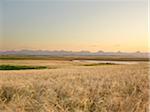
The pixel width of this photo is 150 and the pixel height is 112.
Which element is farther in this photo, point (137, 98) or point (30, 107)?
point (137, 98)

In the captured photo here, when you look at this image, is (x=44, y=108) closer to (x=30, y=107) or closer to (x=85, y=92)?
(x=30, y=107)

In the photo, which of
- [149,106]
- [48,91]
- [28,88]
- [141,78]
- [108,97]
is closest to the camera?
[149,106]

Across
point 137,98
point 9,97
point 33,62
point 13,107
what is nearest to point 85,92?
point 137,98

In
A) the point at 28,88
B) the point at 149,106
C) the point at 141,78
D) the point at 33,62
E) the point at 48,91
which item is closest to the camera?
the point at 149,106

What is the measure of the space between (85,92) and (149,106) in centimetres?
74

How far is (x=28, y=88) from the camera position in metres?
4.07

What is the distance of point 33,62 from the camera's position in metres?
42.3

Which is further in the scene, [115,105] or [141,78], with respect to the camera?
[141,78]

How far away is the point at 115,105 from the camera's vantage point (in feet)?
10.7

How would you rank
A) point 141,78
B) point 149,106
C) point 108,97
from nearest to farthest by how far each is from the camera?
point 149,106 < point 108,97 < point 141,78

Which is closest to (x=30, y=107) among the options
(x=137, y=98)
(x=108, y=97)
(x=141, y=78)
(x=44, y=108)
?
(x=44, y=108)

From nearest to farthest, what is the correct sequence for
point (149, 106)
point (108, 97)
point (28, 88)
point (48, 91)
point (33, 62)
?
point (149, 106) → point (108, 97) → point (48, 91) → point (28, 88) → point (33, 62)

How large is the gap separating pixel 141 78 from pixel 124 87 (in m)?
0.56

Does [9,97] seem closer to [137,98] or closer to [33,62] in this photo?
[137,98]
